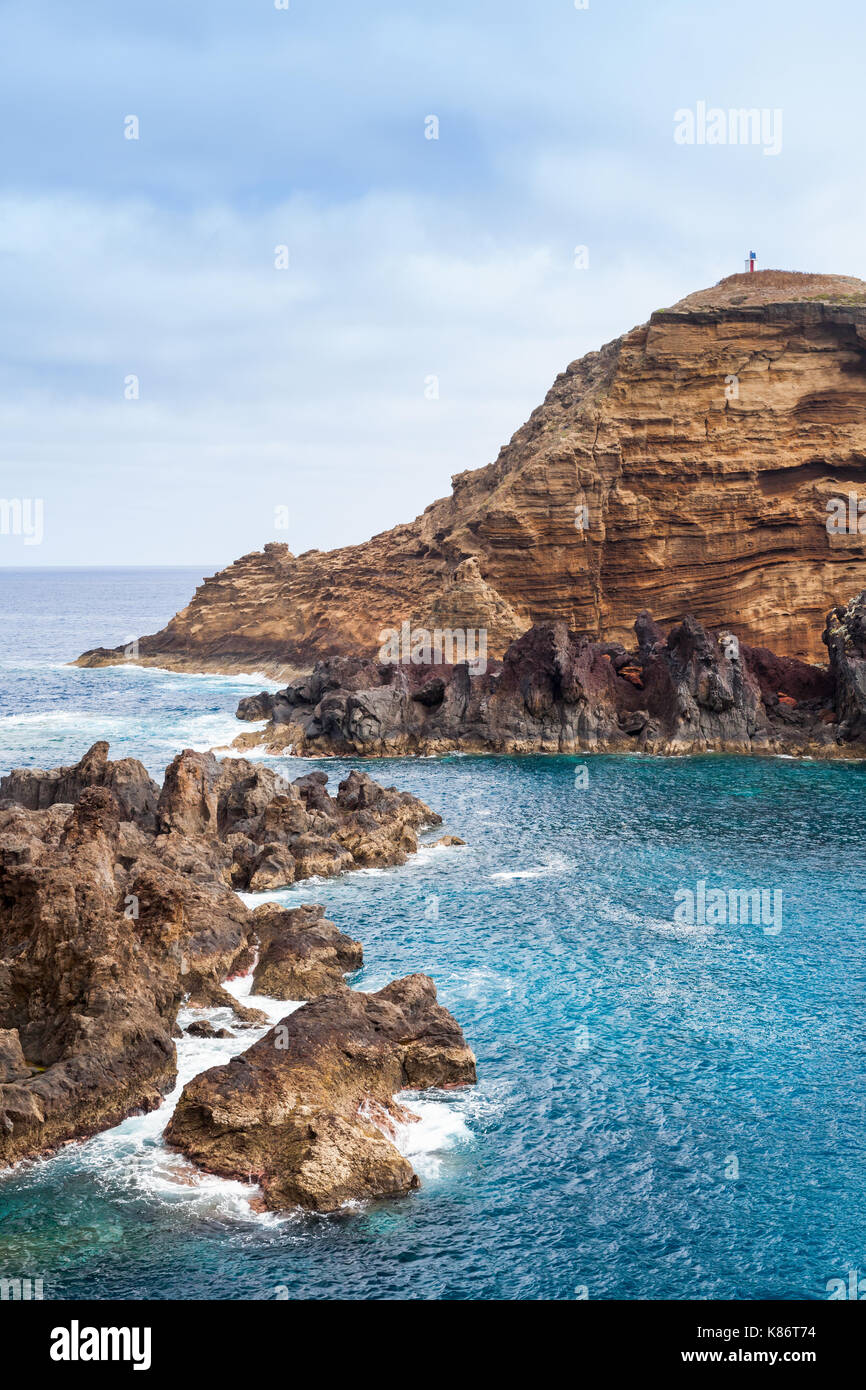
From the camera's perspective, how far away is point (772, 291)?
109625 millimetres

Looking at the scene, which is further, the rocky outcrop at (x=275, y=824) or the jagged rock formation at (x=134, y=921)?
the rocky outcrop at (x=275, y=824)

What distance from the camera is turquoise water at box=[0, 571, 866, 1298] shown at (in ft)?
69.7

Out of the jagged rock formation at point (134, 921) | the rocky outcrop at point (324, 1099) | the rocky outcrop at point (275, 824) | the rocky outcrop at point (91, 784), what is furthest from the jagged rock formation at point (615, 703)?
the rocky outcrop at point (324, 1099)

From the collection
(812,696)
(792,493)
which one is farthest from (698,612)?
(812,696)

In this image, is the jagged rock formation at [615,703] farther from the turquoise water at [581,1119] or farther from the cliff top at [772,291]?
the cliff top at [772,291]

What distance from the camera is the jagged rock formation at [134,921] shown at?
27125 millimetres

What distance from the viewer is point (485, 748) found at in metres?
82.4

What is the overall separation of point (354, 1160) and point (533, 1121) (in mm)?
5324

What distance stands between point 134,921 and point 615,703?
55.5 metres

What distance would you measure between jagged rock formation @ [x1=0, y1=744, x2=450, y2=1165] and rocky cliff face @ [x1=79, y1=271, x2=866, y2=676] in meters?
53.9

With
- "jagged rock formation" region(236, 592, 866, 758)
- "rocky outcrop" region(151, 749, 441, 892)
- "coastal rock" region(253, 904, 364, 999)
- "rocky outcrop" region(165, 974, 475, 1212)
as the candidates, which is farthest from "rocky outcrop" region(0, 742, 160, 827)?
"jagged rock formation" region(236, 592, 866, 758)

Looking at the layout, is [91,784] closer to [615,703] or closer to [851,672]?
[615,703]

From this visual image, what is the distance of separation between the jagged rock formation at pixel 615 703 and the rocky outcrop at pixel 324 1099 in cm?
5158
